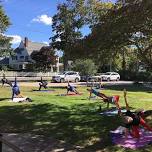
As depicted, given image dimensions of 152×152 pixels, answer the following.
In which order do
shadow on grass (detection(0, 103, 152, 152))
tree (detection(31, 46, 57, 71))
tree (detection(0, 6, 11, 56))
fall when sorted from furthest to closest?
tree (detection(31, 46, 57, 71)) < tree (detection(0, 6, 11, 56)) < shadow on grass (detection(0, 103, 152, 152))

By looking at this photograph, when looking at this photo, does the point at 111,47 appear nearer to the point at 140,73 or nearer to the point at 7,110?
the point at 7,110

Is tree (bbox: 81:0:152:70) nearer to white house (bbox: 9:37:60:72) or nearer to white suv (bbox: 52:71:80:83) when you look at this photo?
white suv (bbox: 52:71:80:83)

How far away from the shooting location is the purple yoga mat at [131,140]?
12430 mm

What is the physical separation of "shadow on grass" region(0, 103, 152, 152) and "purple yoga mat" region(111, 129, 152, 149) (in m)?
0.22

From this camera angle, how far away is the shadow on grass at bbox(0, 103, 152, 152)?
514 inches

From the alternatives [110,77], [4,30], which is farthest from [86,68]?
[4,30]

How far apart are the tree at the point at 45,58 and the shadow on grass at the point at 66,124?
64.8 metres

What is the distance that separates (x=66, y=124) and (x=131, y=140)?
10.2ft

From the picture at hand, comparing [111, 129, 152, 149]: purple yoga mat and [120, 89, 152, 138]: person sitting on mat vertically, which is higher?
[120, 89, 152, 138]: person sitting on mat

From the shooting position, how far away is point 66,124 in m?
15.4

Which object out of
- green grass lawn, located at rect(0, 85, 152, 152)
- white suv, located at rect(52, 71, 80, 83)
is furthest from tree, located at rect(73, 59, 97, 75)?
green grass lawn, located at rect(0, 85, 152, 152)

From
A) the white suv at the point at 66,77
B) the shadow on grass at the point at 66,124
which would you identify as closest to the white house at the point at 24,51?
the white suv at the point at 66,77

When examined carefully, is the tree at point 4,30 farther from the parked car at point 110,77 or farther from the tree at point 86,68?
the parked car at point 110,77

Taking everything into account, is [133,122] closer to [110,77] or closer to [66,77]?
[66,77]
